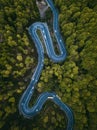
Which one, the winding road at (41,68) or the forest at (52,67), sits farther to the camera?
the winding road at (41,68)

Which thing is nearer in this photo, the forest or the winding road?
the forest

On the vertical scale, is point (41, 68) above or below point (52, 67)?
above

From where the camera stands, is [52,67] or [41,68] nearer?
[52,67]

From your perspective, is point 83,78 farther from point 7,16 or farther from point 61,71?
point 7,16

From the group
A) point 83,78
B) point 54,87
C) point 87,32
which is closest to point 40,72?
point 54,87
